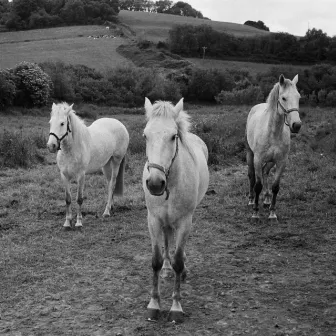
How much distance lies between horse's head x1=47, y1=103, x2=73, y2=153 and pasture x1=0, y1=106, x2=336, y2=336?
1.55m

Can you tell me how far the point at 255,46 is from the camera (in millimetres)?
58906

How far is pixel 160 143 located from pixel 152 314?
1824 millimetres

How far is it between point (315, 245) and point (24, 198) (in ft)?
20.2

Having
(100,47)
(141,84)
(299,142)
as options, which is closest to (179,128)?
(299,142)

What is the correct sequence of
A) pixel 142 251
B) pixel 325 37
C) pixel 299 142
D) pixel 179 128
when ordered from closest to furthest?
pixel 179 128 → pixel 142 251 → pixel 299 142 → pixel 325 37

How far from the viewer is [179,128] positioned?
4.31 m

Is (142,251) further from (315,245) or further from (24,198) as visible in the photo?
(24,198)

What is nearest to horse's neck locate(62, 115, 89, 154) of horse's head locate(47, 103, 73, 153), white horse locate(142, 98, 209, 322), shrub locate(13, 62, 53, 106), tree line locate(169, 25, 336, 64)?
horse's head locate(47, 103, 73, 153)

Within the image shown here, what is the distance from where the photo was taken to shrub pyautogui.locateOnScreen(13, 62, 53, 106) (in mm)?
31016

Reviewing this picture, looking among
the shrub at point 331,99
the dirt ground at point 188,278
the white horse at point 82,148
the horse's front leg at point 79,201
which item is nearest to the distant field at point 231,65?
the shrub at point 331,99

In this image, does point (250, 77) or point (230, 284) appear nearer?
point (230, 284)

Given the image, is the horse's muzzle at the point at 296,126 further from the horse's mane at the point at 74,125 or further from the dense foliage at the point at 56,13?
the dense foliage at the point at 56,13

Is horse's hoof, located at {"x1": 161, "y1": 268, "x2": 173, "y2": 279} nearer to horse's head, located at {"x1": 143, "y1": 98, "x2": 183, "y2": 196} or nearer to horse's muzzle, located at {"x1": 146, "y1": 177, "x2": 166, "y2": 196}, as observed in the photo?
horse's head, located at {"x1": 143, "y1": 98, "x2": 183, "y2": 196}

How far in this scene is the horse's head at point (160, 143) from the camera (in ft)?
11.9
